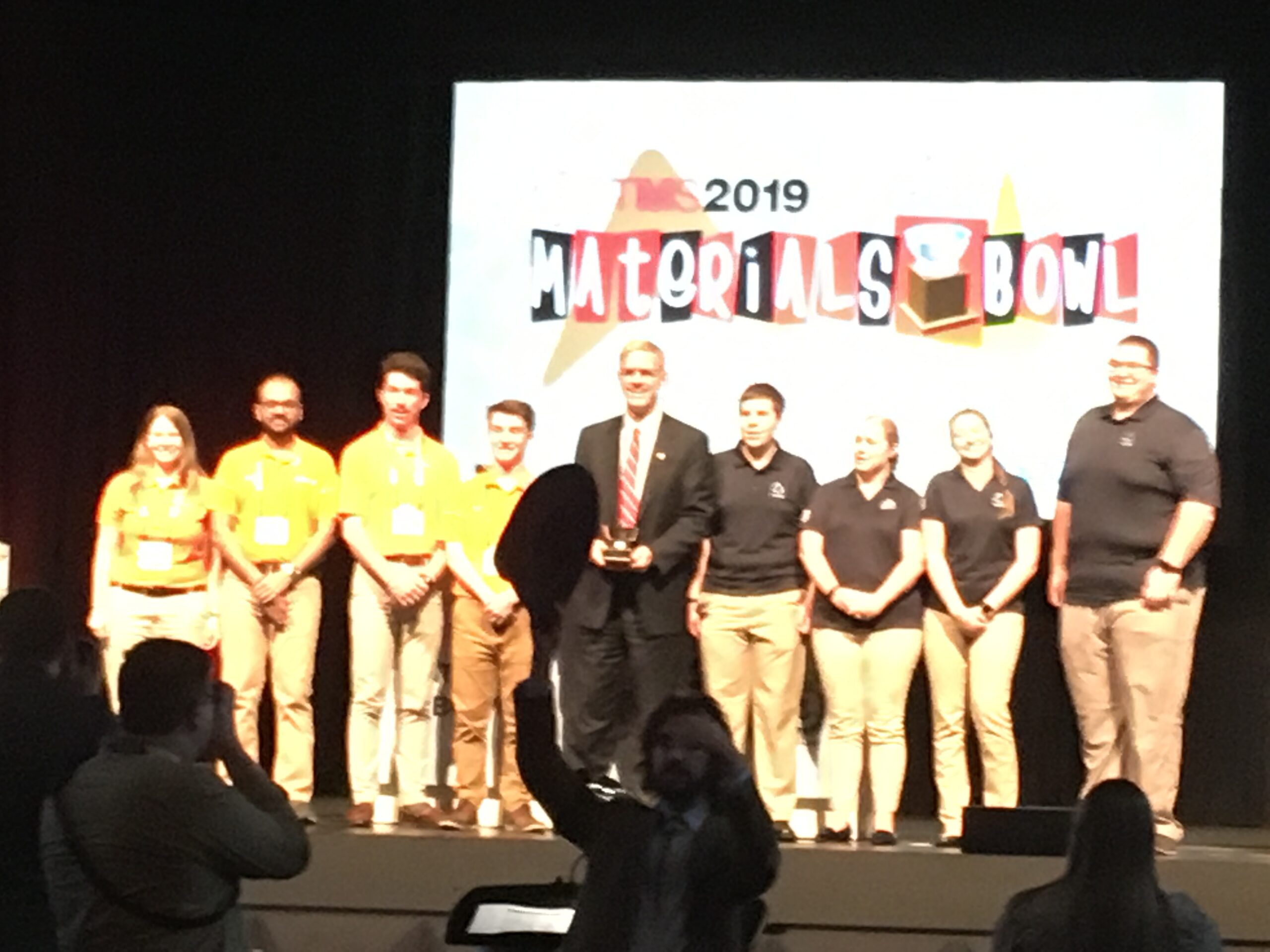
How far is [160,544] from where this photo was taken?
5777 mm

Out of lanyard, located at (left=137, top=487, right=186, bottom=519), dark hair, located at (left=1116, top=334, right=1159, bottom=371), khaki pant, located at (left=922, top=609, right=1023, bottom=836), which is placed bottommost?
khaki pant, located at (left=922, top=609, right=1023, bottom=836)

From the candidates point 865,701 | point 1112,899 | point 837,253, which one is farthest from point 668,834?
point 837,253

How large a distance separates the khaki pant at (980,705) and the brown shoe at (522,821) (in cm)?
122

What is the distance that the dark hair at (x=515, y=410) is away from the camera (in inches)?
231

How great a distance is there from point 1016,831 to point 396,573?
6.55 ft

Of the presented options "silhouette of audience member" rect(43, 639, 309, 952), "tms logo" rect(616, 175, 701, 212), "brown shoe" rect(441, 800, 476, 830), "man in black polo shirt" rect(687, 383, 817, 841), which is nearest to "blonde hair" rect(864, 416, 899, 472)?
"man in black polo shirt" rect(687, 383, 817, 841)

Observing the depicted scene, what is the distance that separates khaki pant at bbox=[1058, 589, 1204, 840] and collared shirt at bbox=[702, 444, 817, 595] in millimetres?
847

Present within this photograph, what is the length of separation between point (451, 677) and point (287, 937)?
1.12m

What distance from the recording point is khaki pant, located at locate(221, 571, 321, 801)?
5887 mm

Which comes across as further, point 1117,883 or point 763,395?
point 763,395

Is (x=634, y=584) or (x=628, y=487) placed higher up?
(x=628, y=487)

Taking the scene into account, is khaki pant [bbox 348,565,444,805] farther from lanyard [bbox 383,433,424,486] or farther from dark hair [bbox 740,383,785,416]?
dark hair [bbox 740,383,785,416]

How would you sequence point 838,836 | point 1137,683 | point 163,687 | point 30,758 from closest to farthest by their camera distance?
point 163,687 → point 30,758 → point 1137,683 → point 838,836

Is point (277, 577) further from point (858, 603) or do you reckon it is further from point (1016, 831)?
point (1016, 831)
